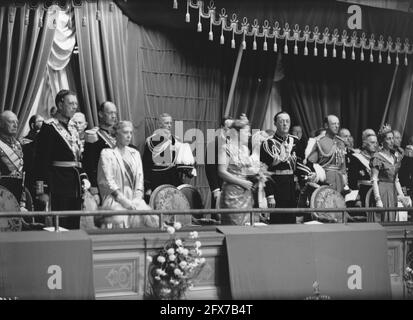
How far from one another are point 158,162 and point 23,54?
1.75 meters

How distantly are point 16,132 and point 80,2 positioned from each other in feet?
5.14

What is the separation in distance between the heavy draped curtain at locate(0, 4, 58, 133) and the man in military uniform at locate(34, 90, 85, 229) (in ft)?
3.97

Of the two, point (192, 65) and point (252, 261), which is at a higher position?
point (192, 65)

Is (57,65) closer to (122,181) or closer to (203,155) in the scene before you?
(203,155)

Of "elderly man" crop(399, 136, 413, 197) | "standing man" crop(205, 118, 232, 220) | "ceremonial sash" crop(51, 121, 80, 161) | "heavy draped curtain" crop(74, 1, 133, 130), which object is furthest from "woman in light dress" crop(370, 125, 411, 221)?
"ceremonial sash" crop(51, 121, 80, 161)

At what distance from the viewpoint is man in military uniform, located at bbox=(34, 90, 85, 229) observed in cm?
680

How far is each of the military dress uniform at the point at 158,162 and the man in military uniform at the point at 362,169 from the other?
2.15 m

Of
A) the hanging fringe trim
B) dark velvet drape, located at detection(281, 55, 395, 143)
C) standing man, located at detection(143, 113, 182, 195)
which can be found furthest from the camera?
dark velvet drape, located at detection(281, 55, 395, 143)

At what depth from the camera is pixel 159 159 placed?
318 inches

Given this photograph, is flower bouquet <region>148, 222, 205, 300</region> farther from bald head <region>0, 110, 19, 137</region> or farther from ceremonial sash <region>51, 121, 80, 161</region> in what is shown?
bald head <region>0, 110, 19, 137</region>

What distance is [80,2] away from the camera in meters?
8.15

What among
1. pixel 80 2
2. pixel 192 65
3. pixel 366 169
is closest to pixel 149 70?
pixel 192 65

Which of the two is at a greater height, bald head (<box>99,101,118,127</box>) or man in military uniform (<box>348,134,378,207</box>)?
bald head (<box>99,101,118,127</box>)
